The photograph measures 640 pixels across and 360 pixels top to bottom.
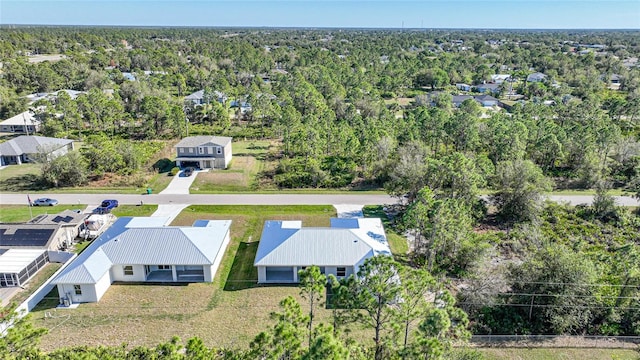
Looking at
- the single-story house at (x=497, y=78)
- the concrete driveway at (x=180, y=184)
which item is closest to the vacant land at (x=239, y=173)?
the concrete driveway at (x=180, y=184)

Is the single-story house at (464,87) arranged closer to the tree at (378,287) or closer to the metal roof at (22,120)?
the metal roof at (22,120)

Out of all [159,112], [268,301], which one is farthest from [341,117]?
[268,301]

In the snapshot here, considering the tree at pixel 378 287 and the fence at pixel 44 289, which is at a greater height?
the tree at pixel 378 287

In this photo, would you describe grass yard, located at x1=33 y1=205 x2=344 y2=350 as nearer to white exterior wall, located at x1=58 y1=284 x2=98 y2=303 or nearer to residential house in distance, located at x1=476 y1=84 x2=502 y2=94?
white exterior wall, located at x1=58 y1=284 x2=98 y2=303

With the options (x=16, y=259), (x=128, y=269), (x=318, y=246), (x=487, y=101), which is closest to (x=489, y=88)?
(x=487, y=101)

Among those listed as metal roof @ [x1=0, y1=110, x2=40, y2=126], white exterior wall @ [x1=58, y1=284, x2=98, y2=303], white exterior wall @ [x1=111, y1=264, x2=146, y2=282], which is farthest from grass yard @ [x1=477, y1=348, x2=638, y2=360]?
metal roof @ [x1=0, y1=110, x2=40, y2=126]

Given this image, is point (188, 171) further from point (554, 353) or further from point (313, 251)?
point (554, 353)
